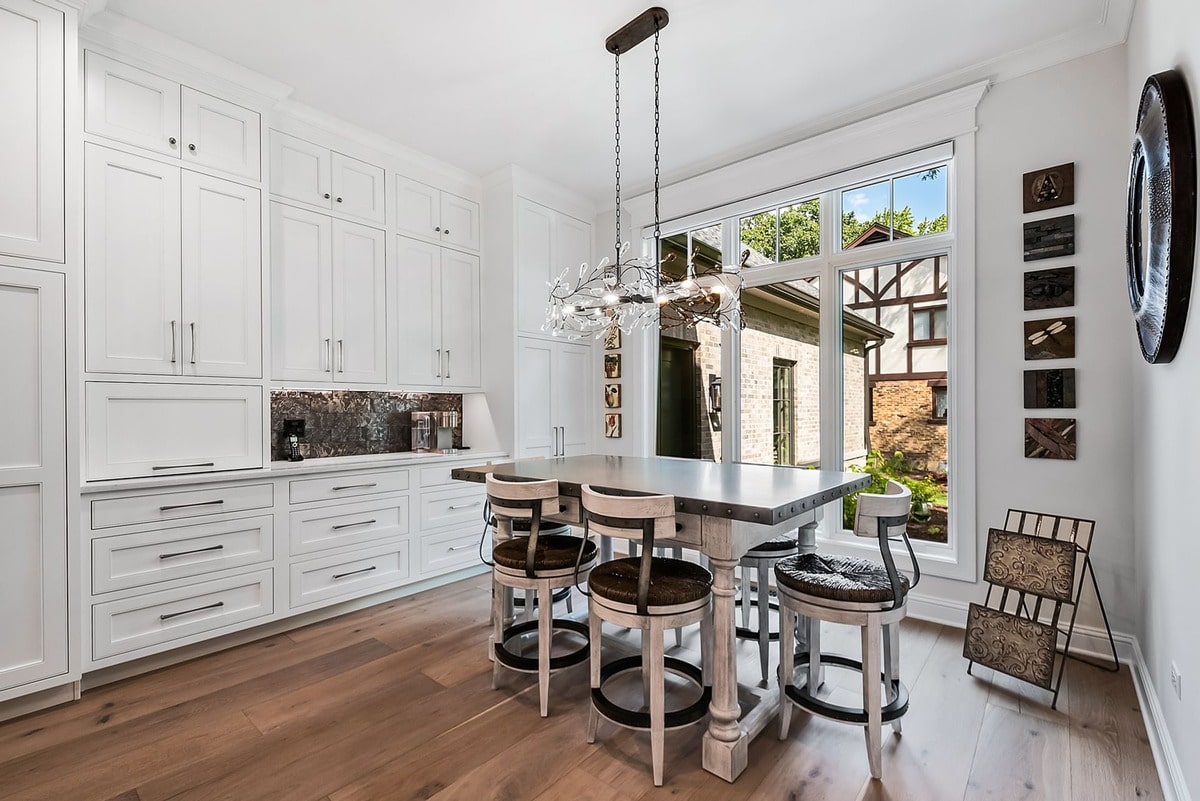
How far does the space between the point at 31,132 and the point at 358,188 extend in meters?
1.66

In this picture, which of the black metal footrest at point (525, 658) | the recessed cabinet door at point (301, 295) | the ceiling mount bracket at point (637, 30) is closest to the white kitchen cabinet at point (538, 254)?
the recessed cabinet door at point (301, 295)

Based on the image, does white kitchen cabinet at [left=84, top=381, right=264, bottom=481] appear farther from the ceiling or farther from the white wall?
the white wall

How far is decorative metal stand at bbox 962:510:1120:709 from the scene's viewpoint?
2387 millimetres

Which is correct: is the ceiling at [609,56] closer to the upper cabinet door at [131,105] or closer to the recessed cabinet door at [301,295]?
the upper cabinet door at [131,105]

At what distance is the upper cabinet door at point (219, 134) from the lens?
2908mm

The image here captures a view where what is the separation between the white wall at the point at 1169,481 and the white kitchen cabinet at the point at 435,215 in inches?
153

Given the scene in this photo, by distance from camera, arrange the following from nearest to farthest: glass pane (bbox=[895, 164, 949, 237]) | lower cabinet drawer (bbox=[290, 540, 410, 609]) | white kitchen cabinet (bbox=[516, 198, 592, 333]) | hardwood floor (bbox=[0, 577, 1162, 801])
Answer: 1. hardwood floor (bbox=[0, 577, 1162, 801])
2. lower cabinet drawer (bbox=[290, 540, 410, 609])
3. glass pane (bbox=[895, 164, 949, 237])
4. white kitchen cabinet (bbox=[516, 198, 592, 333])

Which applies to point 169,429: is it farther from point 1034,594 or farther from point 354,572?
point 1034,594

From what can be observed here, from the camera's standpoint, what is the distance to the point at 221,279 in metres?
3.02

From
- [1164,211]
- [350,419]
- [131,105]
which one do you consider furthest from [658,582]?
[131,105]

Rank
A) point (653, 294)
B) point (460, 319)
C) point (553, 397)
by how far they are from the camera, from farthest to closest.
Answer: point (553, 397) → point (460, 319) → point (653, 294)

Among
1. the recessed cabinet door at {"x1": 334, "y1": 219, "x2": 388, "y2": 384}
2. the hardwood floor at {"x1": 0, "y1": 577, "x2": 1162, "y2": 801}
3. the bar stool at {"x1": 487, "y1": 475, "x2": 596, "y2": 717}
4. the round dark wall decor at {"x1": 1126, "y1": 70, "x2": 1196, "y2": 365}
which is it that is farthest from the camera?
the recessed cabinet door at {"x1": 334, "y1": 219, "x2": 388, "y2": 384}

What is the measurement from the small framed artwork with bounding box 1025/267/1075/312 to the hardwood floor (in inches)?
69.1

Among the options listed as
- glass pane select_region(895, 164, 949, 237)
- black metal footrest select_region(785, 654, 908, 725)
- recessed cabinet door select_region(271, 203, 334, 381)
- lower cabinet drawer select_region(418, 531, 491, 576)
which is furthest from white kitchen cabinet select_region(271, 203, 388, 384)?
glass pane select_region(895, 164, 949, 237)
